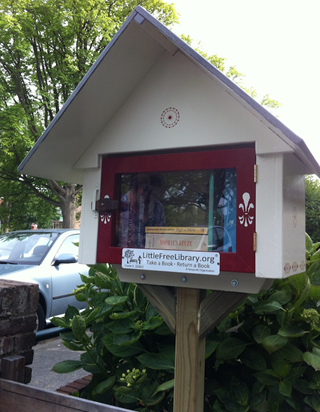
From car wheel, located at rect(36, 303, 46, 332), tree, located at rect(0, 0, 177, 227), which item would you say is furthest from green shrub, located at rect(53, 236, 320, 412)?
tree, located at rect(0, 0, 177, 227)

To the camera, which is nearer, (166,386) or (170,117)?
(170,117)

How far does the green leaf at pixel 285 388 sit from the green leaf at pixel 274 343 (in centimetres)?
22

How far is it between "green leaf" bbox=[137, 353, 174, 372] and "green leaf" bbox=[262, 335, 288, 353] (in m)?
0.51

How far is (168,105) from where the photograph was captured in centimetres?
183

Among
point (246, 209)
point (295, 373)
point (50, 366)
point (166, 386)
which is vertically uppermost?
point (246, 209)

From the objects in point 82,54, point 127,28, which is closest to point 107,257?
point 127,28

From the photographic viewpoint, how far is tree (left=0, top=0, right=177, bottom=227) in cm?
1205

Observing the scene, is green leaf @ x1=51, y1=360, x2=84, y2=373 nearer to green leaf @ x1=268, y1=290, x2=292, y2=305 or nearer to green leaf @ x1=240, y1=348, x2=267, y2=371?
green leaf @ x1=240, y1=348, x2=267, y2=371

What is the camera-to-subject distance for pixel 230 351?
2.03 meters

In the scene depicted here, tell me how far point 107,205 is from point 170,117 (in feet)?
1.67

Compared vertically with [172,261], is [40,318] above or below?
below

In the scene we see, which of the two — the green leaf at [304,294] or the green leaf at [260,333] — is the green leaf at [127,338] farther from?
the green leaf at [304,294]

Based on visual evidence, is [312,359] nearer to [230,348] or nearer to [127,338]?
[230,348]

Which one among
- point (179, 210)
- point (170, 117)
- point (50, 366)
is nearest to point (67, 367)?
point (179, 210)
